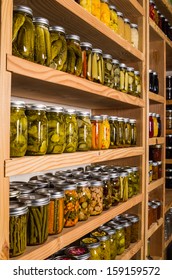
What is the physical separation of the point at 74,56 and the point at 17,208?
0.52 m

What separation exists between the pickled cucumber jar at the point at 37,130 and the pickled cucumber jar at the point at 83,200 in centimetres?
31

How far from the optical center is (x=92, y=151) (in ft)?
3.73

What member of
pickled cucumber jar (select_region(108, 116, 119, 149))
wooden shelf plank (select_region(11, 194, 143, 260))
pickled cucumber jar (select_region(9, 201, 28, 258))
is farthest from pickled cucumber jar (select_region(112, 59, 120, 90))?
pickled cucumber jar (select_region(9, 201, 28, 258))

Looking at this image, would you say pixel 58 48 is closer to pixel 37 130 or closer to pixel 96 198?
pixel 37 130

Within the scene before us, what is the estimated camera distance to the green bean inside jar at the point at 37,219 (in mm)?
876

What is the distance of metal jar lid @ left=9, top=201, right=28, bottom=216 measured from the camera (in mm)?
793

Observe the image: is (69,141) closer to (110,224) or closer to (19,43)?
(19,43)

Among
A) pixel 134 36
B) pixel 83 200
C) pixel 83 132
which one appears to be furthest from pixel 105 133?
pixel 134 36

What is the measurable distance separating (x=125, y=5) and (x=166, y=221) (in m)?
1.63

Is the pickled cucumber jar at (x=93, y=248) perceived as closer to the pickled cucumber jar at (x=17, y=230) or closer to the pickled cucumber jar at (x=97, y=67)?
the pickled cucumber jar at (x=17, y=230)

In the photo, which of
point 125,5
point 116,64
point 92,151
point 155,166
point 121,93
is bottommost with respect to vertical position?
point 155,166

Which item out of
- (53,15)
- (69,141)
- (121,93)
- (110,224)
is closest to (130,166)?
(110,224)

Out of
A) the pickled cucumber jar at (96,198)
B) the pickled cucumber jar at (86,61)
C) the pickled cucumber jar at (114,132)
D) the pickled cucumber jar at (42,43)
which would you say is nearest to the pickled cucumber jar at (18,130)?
the pickled cucumber jar at (42,43)

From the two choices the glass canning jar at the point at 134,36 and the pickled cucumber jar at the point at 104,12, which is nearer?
the pickled cucumber jar at the point at 104,12
